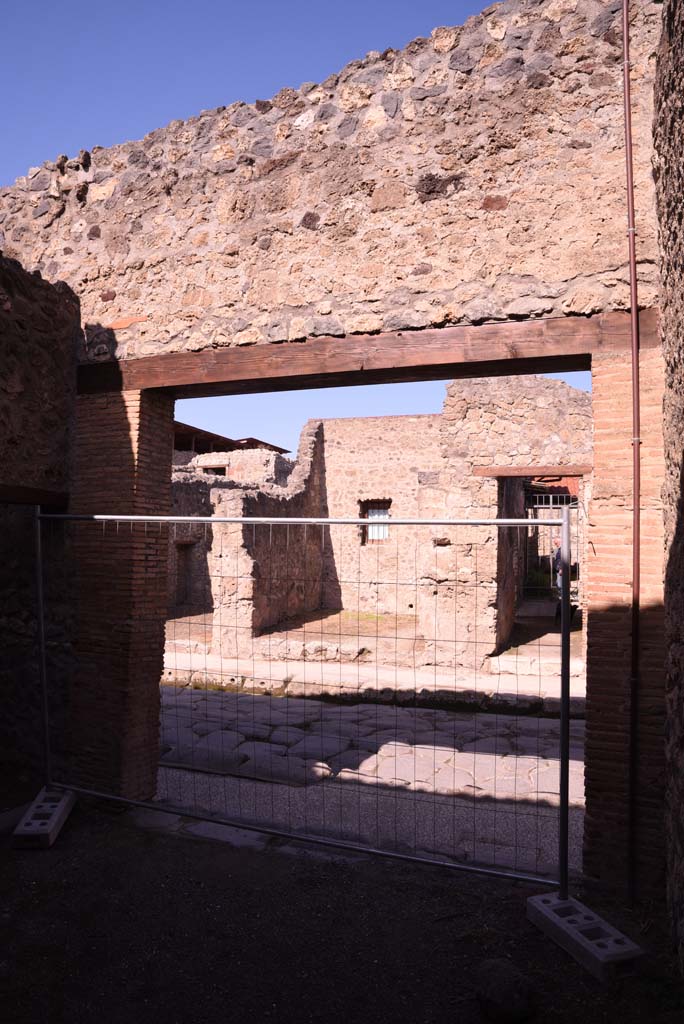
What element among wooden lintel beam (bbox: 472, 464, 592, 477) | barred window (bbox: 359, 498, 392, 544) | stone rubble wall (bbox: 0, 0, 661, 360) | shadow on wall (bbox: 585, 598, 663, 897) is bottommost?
shadow on wall (bbox: 585, 598, 663, 897)

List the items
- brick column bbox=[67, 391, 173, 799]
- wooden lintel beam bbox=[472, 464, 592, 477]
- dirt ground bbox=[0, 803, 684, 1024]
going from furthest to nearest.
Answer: wooden lintel beam bbox=[472, 464, 592, 477], brick column bbox=[67, 391, 173, 799], dirt ground bbox=[0, 803, 684, 1024]

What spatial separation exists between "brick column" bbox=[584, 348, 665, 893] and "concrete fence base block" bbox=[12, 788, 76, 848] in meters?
3.28

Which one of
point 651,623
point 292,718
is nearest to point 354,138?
point 651,623

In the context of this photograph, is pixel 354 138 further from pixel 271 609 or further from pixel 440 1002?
pixel 271 609

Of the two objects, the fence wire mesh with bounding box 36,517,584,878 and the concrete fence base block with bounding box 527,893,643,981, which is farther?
the fence wire mesh with bounding box 36,517,584,878

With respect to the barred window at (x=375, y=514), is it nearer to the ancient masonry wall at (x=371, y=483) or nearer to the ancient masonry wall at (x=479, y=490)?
the ancient masonry wall at (x=371, y=483)

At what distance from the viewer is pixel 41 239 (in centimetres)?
572

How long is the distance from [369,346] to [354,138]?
4.90ft

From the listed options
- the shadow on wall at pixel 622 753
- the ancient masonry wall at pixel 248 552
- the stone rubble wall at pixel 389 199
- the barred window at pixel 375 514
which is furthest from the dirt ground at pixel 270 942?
the barred window at pixel 375 514

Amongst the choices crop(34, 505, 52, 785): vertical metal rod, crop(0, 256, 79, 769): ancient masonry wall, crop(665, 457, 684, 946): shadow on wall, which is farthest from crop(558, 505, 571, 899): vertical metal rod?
crop(0, 256, 79, 769): ancient masonry wall

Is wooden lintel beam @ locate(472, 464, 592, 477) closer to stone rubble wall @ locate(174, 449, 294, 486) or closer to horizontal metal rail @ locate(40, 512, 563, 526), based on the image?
horizontal metal rail @ locate(40, 512, 563, 526)

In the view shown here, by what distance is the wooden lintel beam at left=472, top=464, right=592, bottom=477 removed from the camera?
412 inches

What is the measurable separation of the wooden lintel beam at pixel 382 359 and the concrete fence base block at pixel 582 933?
116 inches

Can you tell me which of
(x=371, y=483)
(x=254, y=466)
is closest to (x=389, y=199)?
(x=371, y=483)
